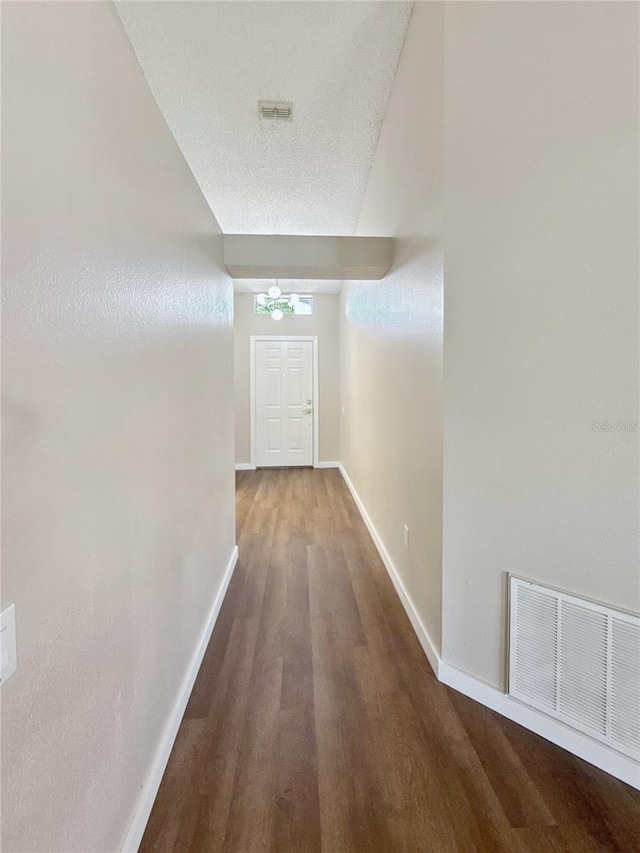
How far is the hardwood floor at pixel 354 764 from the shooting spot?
110 cm

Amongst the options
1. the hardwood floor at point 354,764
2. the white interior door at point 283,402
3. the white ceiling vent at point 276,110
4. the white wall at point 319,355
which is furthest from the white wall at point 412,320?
the white interior door at point 283,402

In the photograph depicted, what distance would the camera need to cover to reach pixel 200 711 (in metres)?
1.53

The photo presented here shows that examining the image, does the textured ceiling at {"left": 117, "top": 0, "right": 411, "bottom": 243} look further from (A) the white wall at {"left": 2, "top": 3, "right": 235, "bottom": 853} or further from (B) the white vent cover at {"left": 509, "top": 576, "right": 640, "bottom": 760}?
(B) the white vent cover at {"left": 509, "top": 576, "right": 640, "bottom": 760}

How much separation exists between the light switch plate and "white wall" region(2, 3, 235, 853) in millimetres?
21

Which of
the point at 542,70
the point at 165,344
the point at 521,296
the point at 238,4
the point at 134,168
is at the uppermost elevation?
the point at 238,4

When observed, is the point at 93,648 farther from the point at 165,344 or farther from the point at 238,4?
the point at 238,4

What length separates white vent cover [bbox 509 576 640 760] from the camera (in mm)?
1219

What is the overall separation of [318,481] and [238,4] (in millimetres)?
4490

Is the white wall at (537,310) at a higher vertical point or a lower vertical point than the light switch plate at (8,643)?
higher

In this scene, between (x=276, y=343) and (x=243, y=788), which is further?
(x=276, y=343)

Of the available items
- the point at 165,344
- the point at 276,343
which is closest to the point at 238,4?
the point at 165,344

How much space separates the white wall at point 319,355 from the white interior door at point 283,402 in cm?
16

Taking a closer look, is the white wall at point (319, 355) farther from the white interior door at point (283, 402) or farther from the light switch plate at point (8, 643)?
the light switch plate at point (8, 643)

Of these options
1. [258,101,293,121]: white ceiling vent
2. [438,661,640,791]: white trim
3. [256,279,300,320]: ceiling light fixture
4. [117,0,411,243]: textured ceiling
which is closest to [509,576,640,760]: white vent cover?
[438,661,640,791]: white trim
